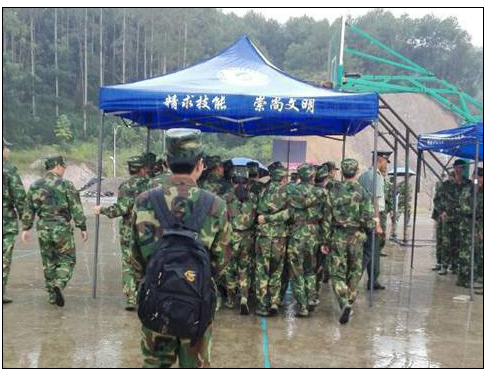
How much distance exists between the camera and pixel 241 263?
6.03m

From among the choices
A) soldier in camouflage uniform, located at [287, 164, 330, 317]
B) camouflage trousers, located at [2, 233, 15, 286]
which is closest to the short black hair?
soldier in camouflage uniform, located at [287, 164, 330, 317]

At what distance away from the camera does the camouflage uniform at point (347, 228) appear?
18.7 ft

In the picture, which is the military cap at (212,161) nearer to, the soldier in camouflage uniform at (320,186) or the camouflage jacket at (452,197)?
the soldier in camouflage uniform at (320,186)

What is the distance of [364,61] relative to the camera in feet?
213

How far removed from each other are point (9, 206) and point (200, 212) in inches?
153

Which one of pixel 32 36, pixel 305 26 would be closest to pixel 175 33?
pixel 32 36

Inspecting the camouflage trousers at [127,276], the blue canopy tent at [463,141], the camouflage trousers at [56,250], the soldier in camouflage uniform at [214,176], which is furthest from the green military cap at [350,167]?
the camouflage trousers at [56,250]

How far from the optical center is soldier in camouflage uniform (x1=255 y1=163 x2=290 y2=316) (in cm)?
573

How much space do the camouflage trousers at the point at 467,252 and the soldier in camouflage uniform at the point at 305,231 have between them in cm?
271

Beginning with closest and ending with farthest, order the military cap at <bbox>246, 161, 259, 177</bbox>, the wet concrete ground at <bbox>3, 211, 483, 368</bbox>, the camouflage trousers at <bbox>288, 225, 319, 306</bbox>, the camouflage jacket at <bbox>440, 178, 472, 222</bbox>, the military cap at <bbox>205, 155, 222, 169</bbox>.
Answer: the wet concrete ground at <bbox>3, 211, 483, 368</bbox> → the camouflage trousers at <bbox>288, 225, 319, 306</bbox> → the military cap at <bbox>205, 155, 222, 169</bbox> → the military cap at <bbox>246, 161, 259, 177</bbox> → the camouflage jacket at <bbox>440, 178, 472, 222</bbox>

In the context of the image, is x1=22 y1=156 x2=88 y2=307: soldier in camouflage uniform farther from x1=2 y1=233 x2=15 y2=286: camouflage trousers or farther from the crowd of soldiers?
x1=2 y1=233 x2=15 y2=286: camouflage trousers

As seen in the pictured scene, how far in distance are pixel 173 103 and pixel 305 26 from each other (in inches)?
2940

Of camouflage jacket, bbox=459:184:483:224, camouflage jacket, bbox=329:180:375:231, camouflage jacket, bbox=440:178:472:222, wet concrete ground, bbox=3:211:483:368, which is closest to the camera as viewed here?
wet concrete ground, bbox=3:211:483:368

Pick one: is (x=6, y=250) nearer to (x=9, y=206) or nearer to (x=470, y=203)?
(x=9, y=206)
